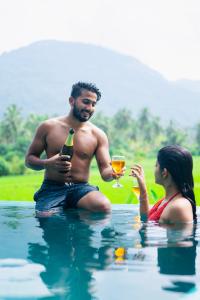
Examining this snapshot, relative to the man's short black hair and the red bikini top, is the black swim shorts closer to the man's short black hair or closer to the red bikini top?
the man's short black hair

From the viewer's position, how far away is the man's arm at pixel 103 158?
5.68 m

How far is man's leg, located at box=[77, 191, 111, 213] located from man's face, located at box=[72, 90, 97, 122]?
850mm

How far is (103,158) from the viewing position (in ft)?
→ 19.4

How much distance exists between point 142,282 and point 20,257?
89 centimetres

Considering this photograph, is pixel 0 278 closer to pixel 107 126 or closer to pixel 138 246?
→ pixel 138 246

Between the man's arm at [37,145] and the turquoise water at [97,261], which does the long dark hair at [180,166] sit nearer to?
the turquoise water at [97,261]

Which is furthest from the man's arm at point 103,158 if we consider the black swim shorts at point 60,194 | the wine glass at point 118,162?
the wine glass at point 118,162

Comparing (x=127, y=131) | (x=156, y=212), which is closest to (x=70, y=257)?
(x=156, y=212)

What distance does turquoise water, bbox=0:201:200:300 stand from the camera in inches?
96.7

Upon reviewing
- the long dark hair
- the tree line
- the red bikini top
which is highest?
the tree line

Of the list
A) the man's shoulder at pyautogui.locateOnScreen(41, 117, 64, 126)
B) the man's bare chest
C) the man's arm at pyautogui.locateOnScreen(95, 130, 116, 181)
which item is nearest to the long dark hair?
the man's arm at pyautogui.locateOnScreen(95, 130, 116, 181)

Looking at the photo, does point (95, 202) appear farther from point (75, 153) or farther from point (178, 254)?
point (178, 254)

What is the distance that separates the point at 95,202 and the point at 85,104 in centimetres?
105

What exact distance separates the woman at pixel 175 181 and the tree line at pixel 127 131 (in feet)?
173
